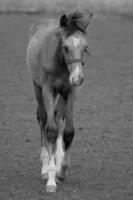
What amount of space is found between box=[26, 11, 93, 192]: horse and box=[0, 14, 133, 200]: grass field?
0.26 m

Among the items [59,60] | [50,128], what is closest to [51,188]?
[50,128]

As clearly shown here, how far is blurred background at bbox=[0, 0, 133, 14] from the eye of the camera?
31609 millimetres

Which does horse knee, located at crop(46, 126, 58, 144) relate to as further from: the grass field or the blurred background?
the blurred background

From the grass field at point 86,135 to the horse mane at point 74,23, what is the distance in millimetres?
1701

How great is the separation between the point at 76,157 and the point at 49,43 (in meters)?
1.81

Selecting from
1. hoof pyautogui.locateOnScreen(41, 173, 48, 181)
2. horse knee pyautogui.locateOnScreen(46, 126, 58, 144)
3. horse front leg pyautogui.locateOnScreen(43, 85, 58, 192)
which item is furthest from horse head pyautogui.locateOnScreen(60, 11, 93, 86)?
hoof pyautogui.locateOnScreen(41, 173, 48, 181)

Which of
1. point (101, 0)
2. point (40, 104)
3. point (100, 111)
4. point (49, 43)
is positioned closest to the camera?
point (49, 43)

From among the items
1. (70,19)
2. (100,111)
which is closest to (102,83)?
(100,111)

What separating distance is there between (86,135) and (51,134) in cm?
277

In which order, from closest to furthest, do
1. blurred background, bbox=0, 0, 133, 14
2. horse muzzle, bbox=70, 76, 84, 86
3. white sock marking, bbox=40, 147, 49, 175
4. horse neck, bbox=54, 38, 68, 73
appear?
1. horse muzzle, bbox=70, 76, 84, 86
2. horse neck, bbox=54, 38, 68, 73
3. white sock marking, bbox=40, 147, 49, 175
4. blurred background, bbox=0, 0, 133, 14

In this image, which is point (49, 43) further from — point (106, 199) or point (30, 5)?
point (30, 5)

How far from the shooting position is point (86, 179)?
821 cm

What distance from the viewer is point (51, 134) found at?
8.09 meters

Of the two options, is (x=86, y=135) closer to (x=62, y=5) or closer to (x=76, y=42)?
(x=76, y=42)
